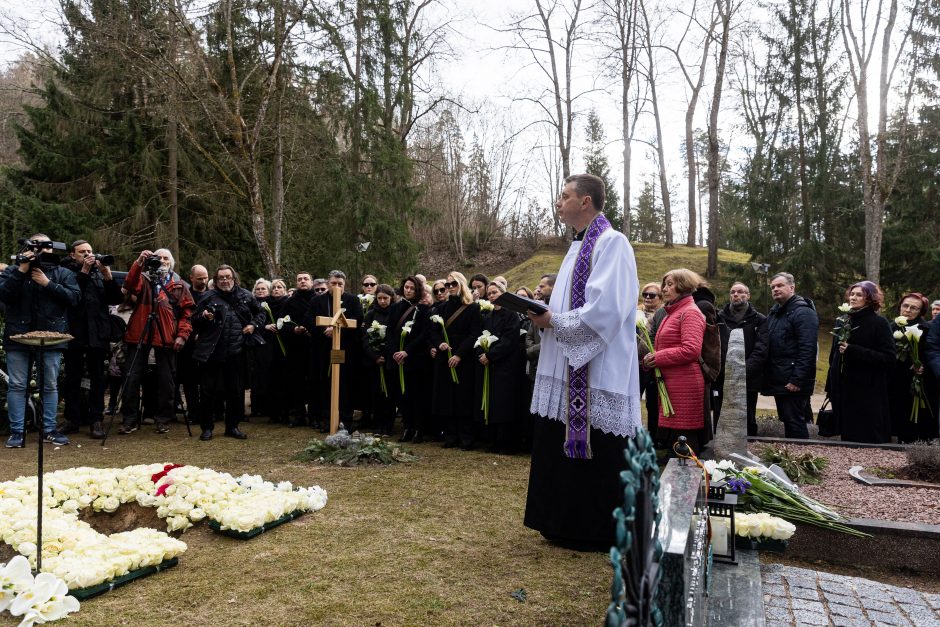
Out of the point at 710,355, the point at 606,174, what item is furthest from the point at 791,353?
the point at 606,174

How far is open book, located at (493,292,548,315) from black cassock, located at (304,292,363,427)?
20.1ft

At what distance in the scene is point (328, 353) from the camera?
9.95m

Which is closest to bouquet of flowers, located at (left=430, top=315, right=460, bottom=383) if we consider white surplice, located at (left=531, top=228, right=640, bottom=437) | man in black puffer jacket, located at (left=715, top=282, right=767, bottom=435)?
man in black puffer jacket, located at (left=715, top=282, right=767, bottom=435)

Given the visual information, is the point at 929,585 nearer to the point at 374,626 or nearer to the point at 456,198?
the point at 374,626

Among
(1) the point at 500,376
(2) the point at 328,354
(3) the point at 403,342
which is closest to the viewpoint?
(1) the point at 500,376

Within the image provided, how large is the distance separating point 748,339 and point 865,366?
1.36 meters

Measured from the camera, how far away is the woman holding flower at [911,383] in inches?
324

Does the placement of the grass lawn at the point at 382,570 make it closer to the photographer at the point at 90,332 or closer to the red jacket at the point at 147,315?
the photographer at the point at 90,332

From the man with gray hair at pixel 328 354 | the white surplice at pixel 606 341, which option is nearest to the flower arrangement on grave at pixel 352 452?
the man with gray hair at pixel 328 354

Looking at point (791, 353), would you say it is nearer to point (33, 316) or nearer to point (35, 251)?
point (35, 251)

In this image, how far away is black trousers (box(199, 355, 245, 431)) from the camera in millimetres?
8805

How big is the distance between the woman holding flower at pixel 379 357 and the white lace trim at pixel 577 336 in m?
5.30

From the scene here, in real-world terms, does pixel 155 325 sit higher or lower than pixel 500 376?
higher

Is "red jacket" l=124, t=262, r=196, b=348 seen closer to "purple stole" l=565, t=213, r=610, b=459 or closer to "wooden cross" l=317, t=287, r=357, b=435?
"wooden cross" l=317, t=287, r=357, b=435
